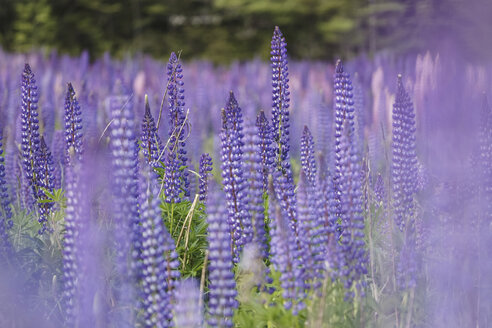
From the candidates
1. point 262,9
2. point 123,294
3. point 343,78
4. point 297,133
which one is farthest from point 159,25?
point 123,294

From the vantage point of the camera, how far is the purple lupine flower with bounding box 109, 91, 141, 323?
2174 millimetres

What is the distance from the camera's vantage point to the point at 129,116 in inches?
93.6

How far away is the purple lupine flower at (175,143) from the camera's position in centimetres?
339

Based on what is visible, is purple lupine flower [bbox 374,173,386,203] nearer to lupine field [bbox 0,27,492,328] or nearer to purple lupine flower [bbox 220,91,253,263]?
lupine field [bbox 0,27,492,328]

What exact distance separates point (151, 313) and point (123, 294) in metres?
0.19

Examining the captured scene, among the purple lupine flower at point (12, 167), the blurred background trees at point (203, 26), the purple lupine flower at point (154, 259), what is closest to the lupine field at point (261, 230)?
the purple lupine flower at point (154, 259)

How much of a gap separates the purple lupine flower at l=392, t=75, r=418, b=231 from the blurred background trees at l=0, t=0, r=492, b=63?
1133cm

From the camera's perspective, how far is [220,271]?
221 cm

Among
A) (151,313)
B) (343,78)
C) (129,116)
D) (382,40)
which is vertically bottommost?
(151,313)

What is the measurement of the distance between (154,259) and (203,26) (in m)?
15.6

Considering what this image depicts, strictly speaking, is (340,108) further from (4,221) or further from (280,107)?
(4,221)

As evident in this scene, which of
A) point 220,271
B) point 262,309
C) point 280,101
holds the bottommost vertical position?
point 262,309

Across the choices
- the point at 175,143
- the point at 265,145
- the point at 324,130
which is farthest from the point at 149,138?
the point at 324,130

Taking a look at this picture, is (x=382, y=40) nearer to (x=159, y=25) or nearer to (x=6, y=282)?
(x=159, y=25)
